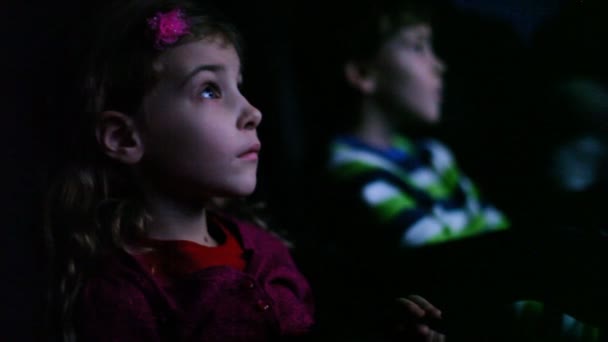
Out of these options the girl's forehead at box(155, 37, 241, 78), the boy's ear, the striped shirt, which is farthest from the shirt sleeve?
the boy's ear

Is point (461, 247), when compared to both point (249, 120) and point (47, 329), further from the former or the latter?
point (47, 329)

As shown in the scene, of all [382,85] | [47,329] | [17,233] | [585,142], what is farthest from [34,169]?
[585,142]

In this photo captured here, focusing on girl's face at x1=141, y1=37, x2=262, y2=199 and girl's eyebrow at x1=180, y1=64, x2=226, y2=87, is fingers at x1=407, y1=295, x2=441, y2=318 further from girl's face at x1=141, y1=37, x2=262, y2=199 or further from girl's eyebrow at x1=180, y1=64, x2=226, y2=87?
girl's eyebrow at x1=180, y1=64, x2=226, y2=87

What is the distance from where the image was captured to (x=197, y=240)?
34.4 inches

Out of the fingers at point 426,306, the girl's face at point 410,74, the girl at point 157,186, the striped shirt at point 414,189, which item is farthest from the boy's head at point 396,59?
the fingers at point 426,306

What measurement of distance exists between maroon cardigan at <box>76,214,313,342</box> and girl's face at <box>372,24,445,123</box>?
2.12 ft

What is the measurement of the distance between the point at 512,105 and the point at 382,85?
26cm

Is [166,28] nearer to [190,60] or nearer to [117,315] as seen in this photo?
[190,60]

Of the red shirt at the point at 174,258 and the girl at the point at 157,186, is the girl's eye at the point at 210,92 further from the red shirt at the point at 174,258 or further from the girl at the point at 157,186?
the red shirt at the point at 174,258

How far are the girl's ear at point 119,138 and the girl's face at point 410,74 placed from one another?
0.69m

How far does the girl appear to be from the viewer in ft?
2.60

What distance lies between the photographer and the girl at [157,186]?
31.2 inches

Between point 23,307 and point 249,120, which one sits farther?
point 23,307

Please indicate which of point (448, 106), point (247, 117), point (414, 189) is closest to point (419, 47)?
point (448, 106)
